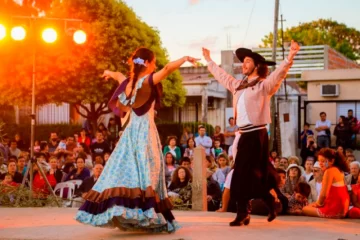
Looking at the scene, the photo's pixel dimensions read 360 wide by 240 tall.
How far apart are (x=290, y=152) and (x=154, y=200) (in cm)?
1458

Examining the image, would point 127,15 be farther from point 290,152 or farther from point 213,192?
point 213,192

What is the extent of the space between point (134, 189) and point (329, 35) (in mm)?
63392

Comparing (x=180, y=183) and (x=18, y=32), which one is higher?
(x=18, y=32)

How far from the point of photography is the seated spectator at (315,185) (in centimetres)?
1133

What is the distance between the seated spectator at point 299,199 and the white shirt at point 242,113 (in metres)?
2.35

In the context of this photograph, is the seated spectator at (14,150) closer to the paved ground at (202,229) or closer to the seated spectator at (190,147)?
the seated spectator at (190,147)

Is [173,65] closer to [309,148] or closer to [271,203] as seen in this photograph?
[271,203]

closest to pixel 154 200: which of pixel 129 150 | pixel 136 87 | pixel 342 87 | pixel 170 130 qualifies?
pixel 129 150

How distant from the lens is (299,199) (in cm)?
1073

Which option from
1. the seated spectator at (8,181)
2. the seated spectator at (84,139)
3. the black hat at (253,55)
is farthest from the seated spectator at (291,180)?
the seated spectator at (84,139)

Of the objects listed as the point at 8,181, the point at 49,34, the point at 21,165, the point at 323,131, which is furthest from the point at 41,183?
the point at 323,131

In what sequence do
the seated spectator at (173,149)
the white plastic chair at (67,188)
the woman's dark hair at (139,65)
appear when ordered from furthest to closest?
the seated spectator at (173,149) < the white plastic chair at (67,188) < the woman's dark hair at (139,65)

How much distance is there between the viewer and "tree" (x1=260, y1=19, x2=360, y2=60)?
65.9 metres

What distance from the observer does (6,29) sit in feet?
47.5
